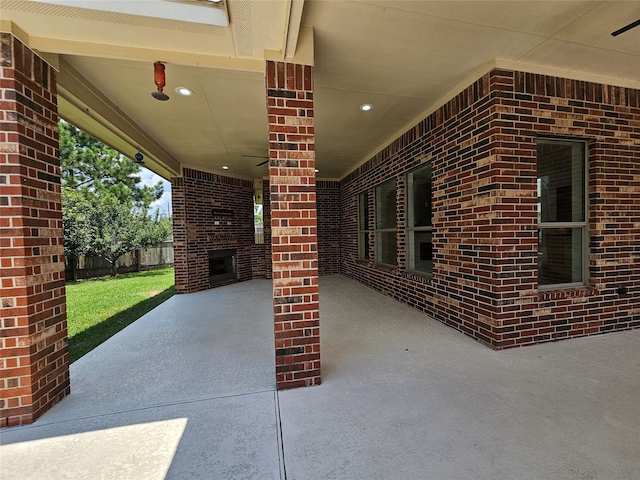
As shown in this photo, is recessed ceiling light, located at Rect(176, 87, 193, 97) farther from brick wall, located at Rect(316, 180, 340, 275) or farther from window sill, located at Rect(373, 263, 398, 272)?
brick wall, located at Rect(316, 180, 340, 275)

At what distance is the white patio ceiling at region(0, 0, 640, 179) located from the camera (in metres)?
2.00

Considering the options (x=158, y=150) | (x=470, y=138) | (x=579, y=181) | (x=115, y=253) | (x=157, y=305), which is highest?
(x=158, y=150)

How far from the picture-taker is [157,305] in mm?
5383

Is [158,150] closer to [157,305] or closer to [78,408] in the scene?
[157,305]

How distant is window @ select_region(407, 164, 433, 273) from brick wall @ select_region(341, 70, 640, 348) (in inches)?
19.4

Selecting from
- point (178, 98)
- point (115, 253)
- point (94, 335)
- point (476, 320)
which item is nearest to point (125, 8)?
point (178, 98)

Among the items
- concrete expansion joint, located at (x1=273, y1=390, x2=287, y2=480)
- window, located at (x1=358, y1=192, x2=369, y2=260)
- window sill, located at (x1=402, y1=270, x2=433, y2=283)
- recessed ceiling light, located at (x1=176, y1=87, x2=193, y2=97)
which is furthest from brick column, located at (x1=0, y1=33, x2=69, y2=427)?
window, located at (x1=358, y1=192, x2=369, y2=260)

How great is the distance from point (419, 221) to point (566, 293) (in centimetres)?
213

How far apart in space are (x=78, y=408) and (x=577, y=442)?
3.41 m

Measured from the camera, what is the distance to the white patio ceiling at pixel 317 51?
2002mm

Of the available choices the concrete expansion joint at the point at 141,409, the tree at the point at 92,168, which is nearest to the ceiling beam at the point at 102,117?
the concrete expansion joint at the point at 141,409

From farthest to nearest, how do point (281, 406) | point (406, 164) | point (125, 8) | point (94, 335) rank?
point (406, 164), point (94, 335), point (281, 406), point (125, 8)

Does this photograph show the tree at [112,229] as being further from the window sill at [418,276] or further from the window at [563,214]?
the window at [563,214]

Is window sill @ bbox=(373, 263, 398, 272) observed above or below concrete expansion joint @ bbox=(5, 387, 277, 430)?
above
